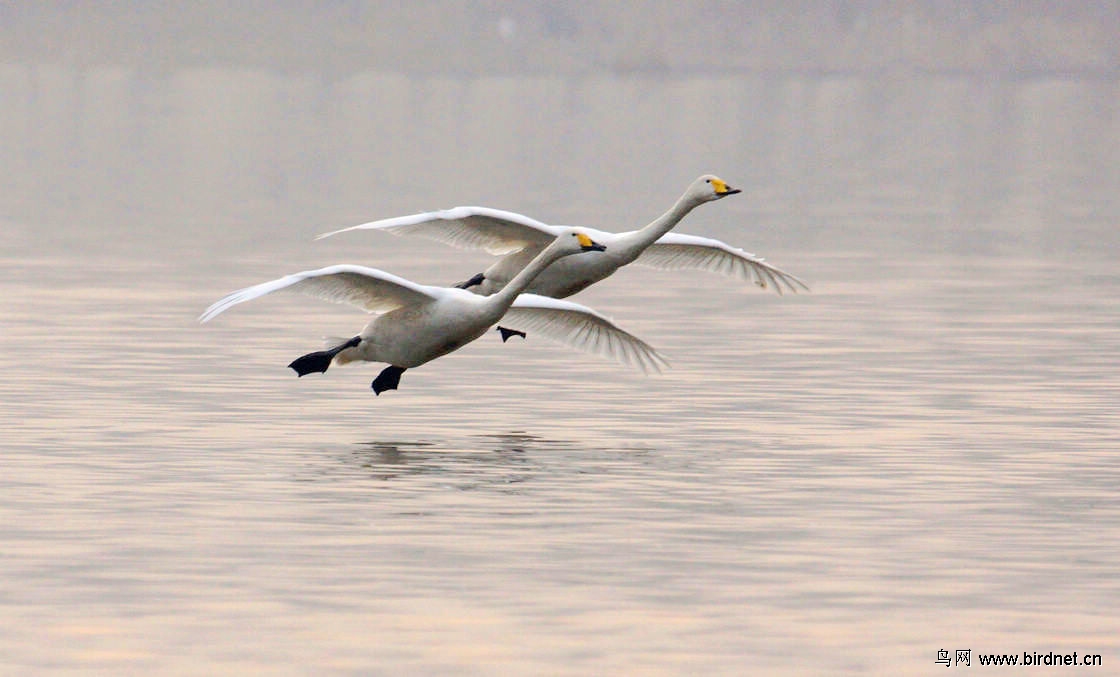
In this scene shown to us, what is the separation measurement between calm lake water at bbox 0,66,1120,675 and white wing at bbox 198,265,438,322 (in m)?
1.07

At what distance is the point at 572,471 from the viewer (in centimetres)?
2145

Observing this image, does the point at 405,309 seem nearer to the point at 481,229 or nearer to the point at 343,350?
the point at 343,350

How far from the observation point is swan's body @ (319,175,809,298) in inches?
979

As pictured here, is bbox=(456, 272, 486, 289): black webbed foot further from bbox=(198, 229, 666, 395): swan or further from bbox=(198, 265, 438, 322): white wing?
bbox=(198, 265, 438, 322): white wing

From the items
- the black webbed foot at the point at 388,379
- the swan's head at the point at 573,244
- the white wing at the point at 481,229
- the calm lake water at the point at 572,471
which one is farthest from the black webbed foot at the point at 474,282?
the swan's head at the point at 573,244

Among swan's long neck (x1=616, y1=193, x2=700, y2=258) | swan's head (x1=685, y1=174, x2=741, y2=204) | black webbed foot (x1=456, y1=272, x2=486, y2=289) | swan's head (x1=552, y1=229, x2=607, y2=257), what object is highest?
swan's head (x1=685, y1=174, x2=741, y2=204)

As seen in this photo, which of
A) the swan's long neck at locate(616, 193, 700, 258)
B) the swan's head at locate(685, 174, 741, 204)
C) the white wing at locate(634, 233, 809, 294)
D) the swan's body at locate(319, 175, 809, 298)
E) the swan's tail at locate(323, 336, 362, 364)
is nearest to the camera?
the swan's tail at locate(323, 336, 362, 364)

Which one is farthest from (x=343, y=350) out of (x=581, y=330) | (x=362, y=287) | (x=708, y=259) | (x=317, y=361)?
(x=708, y=259)

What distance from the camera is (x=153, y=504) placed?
19.8 metres

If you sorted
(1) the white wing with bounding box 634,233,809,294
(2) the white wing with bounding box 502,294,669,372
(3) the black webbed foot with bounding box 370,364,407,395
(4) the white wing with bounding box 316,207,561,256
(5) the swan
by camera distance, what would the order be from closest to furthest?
(5) the swan
(3) the black webbed foot with bounding box 370,364,407,395
(2) the white wing with bounding box 502,294,669,372
(4) the white wing with bounding box 316,207,561,256
(1) the white wing with bounding box 634,233,809,294

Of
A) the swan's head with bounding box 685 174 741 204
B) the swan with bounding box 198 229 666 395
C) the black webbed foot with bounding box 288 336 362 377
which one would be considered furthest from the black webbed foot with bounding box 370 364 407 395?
the swan's head with bounding box 685 174 741 204

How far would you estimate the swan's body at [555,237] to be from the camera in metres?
24.9

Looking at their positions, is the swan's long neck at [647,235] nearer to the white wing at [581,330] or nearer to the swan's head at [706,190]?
the swan's head at [706,190]

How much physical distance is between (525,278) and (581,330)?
2217 millimetres
